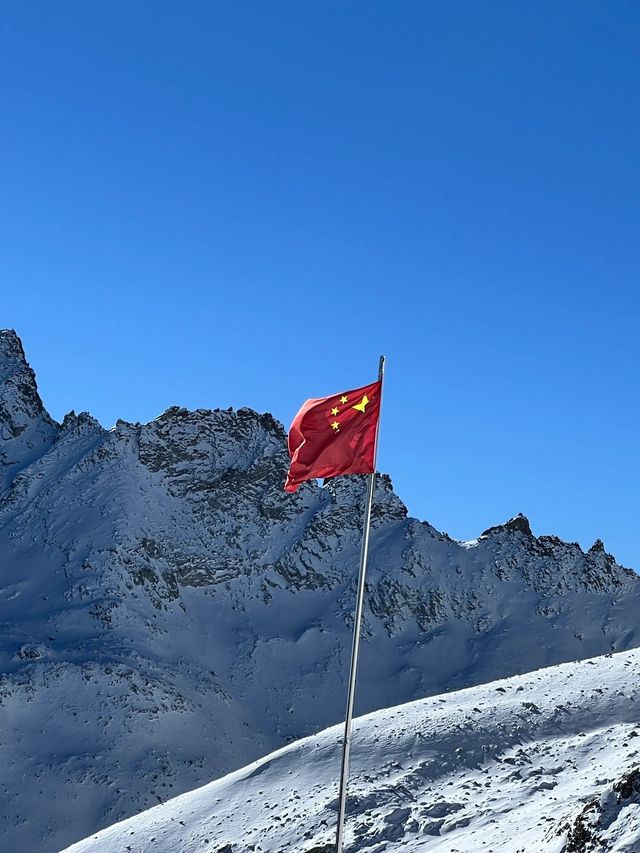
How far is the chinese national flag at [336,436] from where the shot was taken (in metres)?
19.1

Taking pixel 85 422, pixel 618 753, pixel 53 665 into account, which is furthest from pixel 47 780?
pixel 85 422

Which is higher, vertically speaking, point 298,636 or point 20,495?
point 20,495

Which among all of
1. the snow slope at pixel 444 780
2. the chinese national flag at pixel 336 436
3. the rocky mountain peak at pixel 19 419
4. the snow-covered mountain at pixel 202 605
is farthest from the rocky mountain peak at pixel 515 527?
the chinese national flag at pixel 336 436

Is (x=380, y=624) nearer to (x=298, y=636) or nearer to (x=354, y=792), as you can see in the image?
(x=298, y=636)

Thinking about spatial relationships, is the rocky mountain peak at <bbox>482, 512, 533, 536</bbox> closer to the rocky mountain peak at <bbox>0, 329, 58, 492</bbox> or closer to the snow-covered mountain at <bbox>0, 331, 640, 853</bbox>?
the snow-covered mountain at <bbox>0, 331, 640, 853</bbox>

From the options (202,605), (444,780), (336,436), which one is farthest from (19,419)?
(336,436)

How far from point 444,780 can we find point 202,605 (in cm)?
8834

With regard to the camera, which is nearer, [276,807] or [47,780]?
[276,807]

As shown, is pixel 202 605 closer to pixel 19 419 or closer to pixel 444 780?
pixel 19 419

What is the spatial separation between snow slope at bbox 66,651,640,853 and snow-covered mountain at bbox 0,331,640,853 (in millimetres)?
37303

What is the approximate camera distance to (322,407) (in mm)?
19266

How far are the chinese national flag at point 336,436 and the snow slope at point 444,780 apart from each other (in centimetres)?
990

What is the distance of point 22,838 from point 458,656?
6920cm

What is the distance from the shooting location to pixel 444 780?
106 feet
